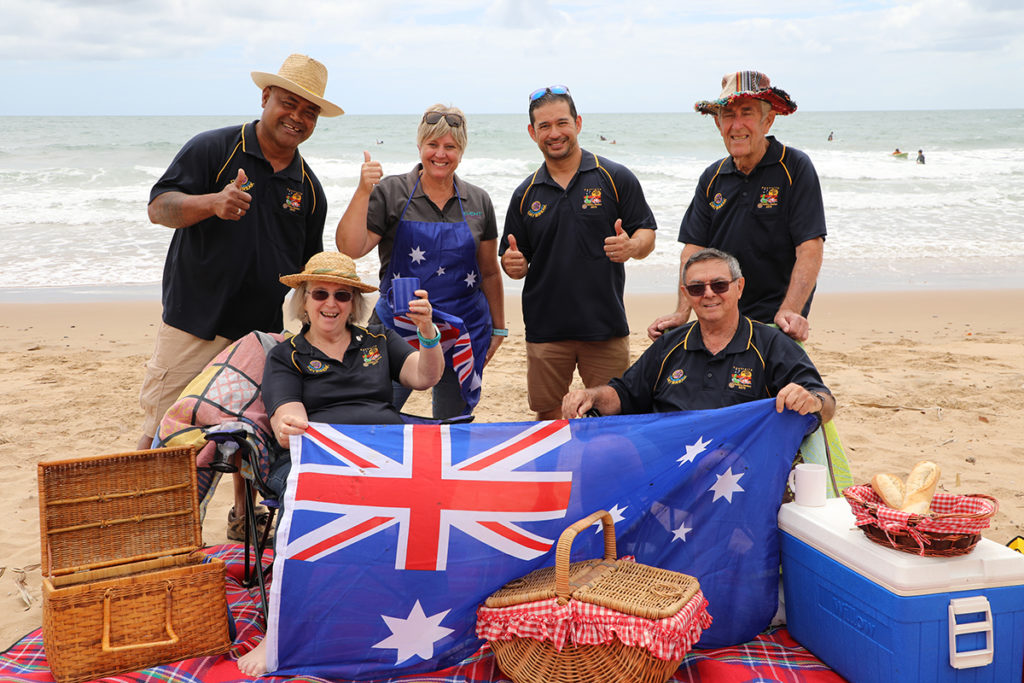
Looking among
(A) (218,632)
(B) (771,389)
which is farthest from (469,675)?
(B) (771,389)

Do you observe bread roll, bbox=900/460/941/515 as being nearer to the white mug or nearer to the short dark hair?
the white mug

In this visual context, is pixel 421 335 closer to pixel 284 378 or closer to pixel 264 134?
pixel 284 378

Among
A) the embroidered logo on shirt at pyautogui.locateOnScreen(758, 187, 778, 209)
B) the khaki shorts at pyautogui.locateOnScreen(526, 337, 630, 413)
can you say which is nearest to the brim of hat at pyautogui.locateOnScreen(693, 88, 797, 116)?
the embroidered logo on shirt at pyautogui.locateOnScreen(758, 187, 778, 209)

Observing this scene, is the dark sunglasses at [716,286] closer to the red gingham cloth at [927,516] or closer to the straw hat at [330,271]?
the red gingham cloth at [927,516]

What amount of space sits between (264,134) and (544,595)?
2.59 m

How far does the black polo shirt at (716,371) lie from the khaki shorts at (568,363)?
2.40ft

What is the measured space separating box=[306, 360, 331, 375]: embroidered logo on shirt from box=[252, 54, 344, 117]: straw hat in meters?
1.32

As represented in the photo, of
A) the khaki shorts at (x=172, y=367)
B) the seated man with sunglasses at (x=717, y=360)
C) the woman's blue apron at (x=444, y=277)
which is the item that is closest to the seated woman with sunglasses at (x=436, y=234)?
the woman's blue apron at (x=444, y=277)

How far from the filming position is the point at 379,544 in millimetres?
3016

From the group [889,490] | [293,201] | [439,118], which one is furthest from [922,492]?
[293,201]

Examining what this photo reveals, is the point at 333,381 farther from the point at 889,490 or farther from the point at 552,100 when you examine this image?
the point at 889,490

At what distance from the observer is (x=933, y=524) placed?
2.68m

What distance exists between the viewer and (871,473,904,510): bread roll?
2.90 m

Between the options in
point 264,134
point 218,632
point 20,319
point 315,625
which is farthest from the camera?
point 20,319
